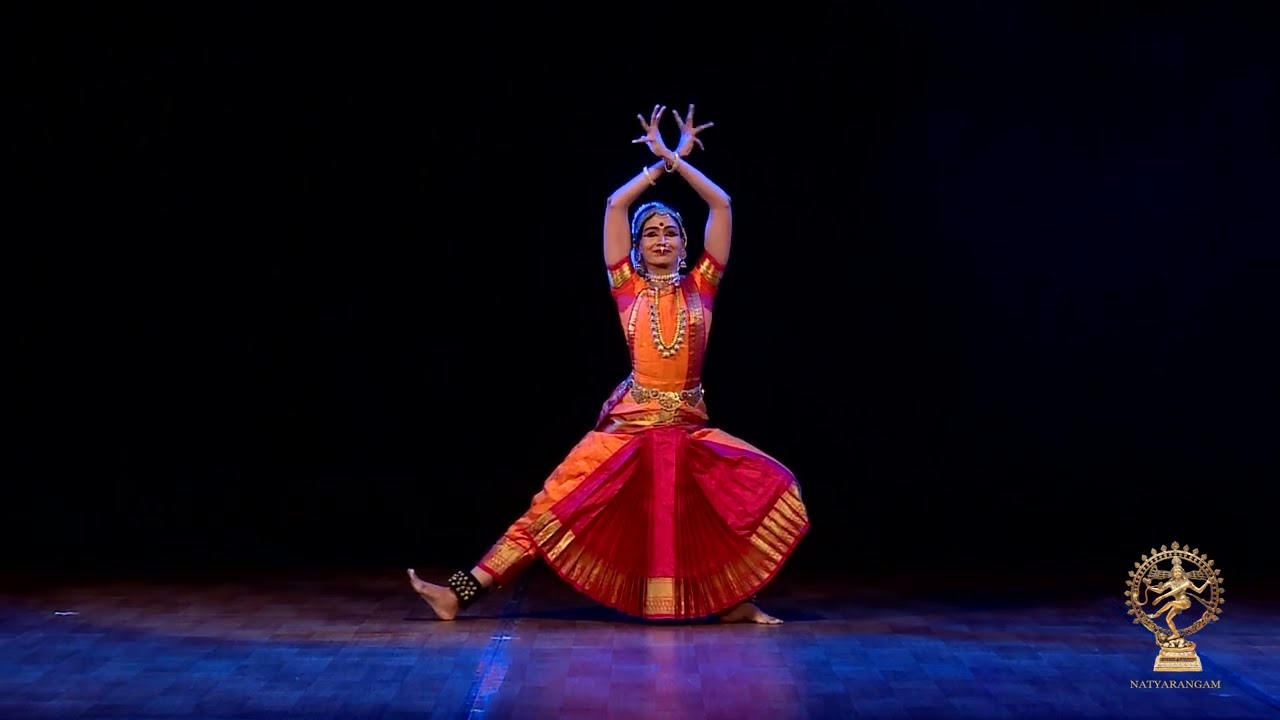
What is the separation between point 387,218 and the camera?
18.5 ft

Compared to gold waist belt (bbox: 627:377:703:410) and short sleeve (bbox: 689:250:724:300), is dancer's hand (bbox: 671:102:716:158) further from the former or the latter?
gold waist belt (bbox: 627:377:703:410)

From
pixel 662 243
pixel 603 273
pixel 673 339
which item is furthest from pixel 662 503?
pixel 603 273

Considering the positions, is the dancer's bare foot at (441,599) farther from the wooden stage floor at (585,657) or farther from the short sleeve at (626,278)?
the short sleeve at (626,278)

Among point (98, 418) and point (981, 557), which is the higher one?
point (98, 418)

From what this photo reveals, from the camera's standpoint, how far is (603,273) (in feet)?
18.7

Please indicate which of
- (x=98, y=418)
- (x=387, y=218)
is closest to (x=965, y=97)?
(x=387, y=218)

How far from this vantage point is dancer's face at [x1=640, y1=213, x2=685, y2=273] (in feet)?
15.2

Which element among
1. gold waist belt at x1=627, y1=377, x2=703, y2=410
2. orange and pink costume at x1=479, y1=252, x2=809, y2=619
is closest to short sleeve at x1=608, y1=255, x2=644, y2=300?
orange and pink costume at x1=479, y1=252, x2=809, y2=619

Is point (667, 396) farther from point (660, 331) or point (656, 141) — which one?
point (656, 141)

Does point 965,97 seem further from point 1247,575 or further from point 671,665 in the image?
point 671,665

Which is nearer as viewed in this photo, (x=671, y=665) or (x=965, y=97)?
(x=671, y=665)

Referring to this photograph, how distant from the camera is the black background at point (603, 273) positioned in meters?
5.59

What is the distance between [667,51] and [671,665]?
2449mm

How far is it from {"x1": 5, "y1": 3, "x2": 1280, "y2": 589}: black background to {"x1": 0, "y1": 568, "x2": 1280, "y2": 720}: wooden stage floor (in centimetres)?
71
